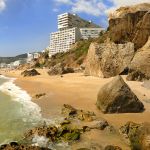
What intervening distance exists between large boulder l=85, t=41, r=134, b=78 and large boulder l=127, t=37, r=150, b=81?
3.09 metres

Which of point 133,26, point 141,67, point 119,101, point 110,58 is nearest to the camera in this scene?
point 119,101

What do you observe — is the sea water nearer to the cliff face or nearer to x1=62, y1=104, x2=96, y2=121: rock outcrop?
x1=62, y1=104, x2=96, y2=121: rock outcrop

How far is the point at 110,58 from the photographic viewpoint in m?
35.3

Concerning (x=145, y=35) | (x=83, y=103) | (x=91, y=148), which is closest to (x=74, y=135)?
(x=91, y=148)

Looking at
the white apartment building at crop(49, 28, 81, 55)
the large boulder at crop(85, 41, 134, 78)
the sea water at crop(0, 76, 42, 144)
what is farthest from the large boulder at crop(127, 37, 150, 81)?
the white apartment building at crop(49, 28, 81, 55)

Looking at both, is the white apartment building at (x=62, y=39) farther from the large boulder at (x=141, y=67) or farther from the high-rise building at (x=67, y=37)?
the large boulder at (x=141, y=67)

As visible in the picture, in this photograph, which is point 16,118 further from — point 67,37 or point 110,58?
point 67,37

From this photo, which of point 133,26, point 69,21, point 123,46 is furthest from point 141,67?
point 69,21

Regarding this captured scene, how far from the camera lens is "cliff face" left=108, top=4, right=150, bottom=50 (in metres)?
36.3

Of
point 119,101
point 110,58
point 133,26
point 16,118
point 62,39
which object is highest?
point 62,39

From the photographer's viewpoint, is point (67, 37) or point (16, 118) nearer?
point (16, 118)

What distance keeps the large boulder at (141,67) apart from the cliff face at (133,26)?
5.12 m

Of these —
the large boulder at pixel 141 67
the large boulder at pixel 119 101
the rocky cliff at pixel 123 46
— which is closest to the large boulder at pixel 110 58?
the rocky cliff at pixel 123 46

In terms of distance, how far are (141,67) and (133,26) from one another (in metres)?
9.08
